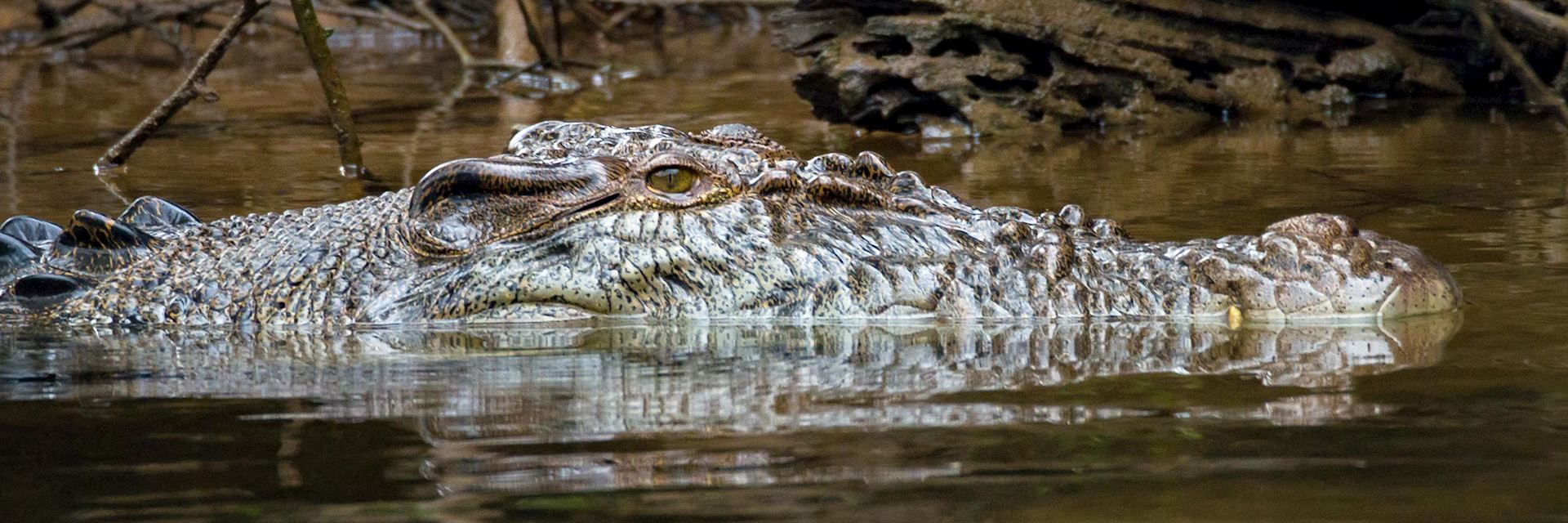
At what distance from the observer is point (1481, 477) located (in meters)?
2.52

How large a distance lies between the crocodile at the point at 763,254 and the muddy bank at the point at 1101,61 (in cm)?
482

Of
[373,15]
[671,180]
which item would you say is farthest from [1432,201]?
[373,15]

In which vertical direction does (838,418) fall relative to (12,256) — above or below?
below

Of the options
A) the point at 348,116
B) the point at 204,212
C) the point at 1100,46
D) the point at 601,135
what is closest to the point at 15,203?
the point at 204,212

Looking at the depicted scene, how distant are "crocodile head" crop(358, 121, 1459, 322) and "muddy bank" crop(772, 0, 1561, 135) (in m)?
4.88

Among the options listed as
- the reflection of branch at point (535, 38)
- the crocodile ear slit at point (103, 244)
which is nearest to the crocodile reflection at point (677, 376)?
the crocodile ear slit at point (103, 244)

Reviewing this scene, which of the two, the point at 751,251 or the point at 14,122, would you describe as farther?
the point at 14,122

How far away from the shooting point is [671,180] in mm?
4102

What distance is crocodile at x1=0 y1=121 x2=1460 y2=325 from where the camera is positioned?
3941 millimetres

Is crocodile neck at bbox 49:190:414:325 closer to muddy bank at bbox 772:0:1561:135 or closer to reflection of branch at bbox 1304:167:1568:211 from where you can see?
reflection of branch at bbox 1304:167:1568:211

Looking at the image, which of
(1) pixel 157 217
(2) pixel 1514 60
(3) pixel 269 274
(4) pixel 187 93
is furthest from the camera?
(2) pixel 1514 60

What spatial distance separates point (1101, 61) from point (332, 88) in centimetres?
402

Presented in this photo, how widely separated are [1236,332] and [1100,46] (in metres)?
5.53

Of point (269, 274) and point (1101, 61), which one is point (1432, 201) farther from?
point (269, 274)
